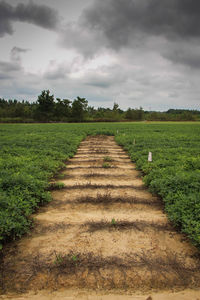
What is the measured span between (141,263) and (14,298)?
1.87 meters

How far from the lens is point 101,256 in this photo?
2.89 metres

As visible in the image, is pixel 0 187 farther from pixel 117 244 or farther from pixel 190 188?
pixel 190 188

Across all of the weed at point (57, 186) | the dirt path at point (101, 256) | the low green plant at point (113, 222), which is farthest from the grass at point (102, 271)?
the weed at point (57, 186)

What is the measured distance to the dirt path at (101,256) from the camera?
7.83ft

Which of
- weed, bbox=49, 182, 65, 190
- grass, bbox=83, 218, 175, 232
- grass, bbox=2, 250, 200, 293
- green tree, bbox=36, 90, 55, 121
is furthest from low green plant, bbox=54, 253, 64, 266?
green tree, bbox=36, 90, 55, 121

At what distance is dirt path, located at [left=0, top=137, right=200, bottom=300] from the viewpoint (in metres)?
2.39

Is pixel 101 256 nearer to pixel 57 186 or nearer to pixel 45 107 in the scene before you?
pixel 57 186

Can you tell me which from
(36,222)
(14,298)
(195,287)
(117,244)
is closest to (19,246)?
(36,222)

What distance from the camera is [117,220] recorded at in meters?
3.90

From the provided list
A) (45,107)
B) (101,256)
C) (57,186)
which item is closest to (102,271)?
(101,256)

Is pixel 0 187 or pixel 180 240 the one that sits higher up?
pixel 0 187

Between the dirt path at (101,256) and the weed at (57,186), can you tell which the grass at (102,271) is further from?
the weed at (57,186)

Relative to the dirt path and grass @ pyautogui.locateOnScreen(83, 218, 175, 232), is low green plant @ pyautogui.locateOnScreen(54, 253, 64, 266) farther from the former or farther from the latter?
grass @ pyautogui.locateOnScreen(83, 218, 175, 232)

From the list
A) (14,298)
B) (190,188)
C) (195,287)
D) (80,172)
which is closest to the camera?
(14,298)
